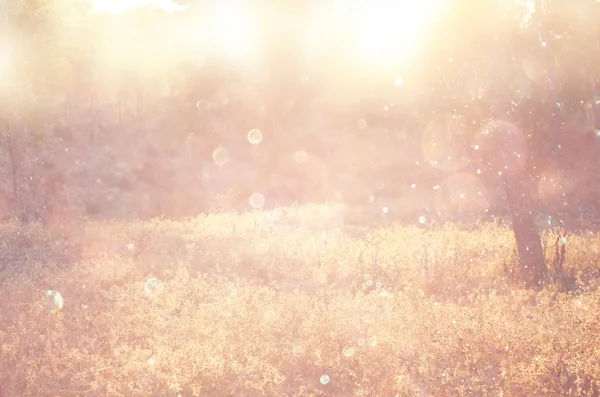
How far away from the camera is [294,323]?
679 cm

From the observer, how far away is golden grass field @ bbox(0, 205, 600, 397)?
17.4 ft

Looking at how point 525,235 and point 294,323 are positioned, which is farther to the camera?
point 525,235

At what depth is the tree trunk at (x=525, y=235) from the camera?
905 cm

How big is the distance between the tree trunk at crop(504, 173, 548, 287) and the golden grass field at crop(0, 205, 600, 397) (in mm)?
392

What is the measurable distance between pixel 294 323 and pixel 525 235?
207 inches

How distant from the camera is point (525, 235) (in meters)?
9.69

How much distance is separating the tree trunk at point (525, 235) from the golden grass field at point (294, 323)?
1.29ft

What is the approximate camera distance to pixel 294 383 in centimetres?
548

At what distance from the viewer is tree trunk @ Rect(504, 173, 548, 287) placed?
9045 mm

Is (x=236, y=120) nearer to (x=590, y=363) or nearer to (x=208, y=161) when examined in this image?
(x=208, y=161)

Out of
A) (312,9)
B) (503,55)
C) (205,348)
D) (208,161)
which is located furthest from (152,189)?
(205,348)

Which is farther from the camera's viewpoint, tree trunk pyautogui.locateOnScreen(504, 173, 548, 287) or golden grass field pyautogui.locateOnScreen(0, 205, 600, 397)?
tree trunk pyautogui.locateOnScreen(504, 173, 548, 287)

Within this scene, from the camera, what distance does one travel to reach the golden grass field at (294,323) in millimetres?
5305

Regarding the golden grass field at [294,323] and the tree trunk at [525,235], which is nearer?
the golden grass field at [294,323]
